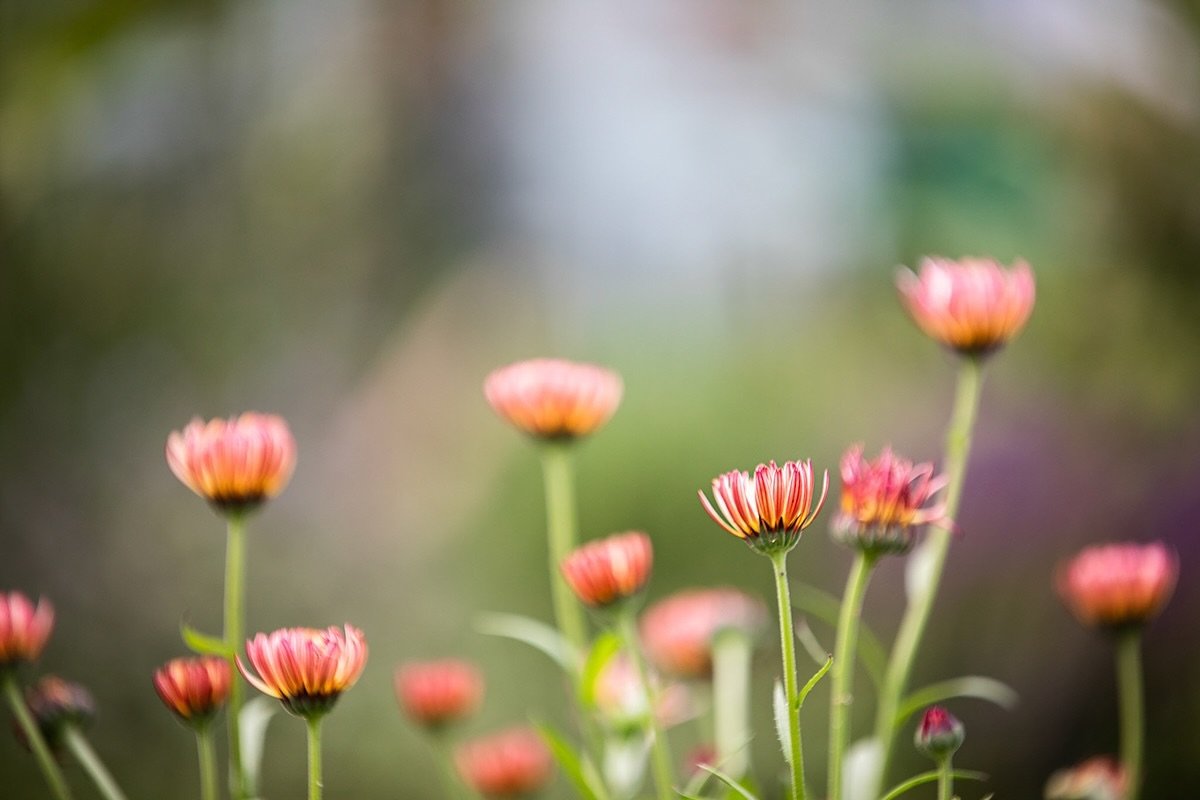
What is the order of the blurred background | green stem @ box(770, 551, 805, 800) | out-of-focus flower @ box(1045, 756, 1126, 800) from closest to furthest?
green stem @ box(770, 551, 805, 800) < out-of-focus flower @ box(1045, 756, 1126, 800) < the blurred background

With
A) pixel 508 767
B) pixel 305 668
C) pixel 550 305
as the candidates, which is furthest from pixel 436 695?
pixel 550 305

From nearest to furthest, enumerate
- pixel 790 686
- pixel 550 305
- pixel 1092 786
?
pixel 790 686, pixel 1092 786, pixel 550 305

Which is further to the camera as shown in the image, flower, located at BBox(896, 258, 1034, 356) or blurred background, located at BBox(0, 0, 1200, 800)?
blurred background, located at BBox(0, 0, 1200, 800)

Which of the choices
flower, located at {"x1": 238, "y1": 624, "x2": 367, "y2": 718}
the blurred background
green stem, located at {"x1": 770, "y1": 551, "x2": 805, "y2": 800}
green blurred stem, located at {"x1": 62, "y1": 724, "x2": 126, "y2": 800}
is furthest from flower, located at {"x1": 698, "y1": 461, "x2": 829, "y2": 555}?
the blurred background

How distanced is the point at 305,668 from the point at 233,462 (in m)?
0.09

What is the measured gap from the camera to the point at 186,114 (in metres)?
1.38

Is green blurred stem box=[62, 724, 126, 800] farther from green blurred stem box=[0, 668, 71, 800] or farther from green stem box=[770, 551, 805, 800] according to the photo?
green stem box=[770, 551, 805, 800]

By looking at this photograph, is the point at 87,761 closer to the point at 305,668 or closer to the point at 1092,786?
the point at 305,668

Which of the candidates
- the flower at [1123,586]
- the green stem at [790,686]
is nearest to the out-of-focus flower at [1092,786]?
the flower at [1123,586]

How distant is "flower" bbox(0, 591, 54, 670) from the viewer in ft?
1.06

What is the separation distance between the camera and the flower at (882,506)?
12.0 inches

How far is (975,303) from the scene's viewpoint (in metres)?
0.36

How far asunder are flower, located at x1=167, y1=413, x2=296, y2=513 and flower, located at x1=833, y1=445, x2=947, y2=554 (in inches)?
7.4

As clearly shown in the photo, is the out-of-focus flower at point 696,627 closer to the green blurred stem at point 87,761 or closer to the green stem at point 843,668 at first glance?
the green stem at point 843,668
